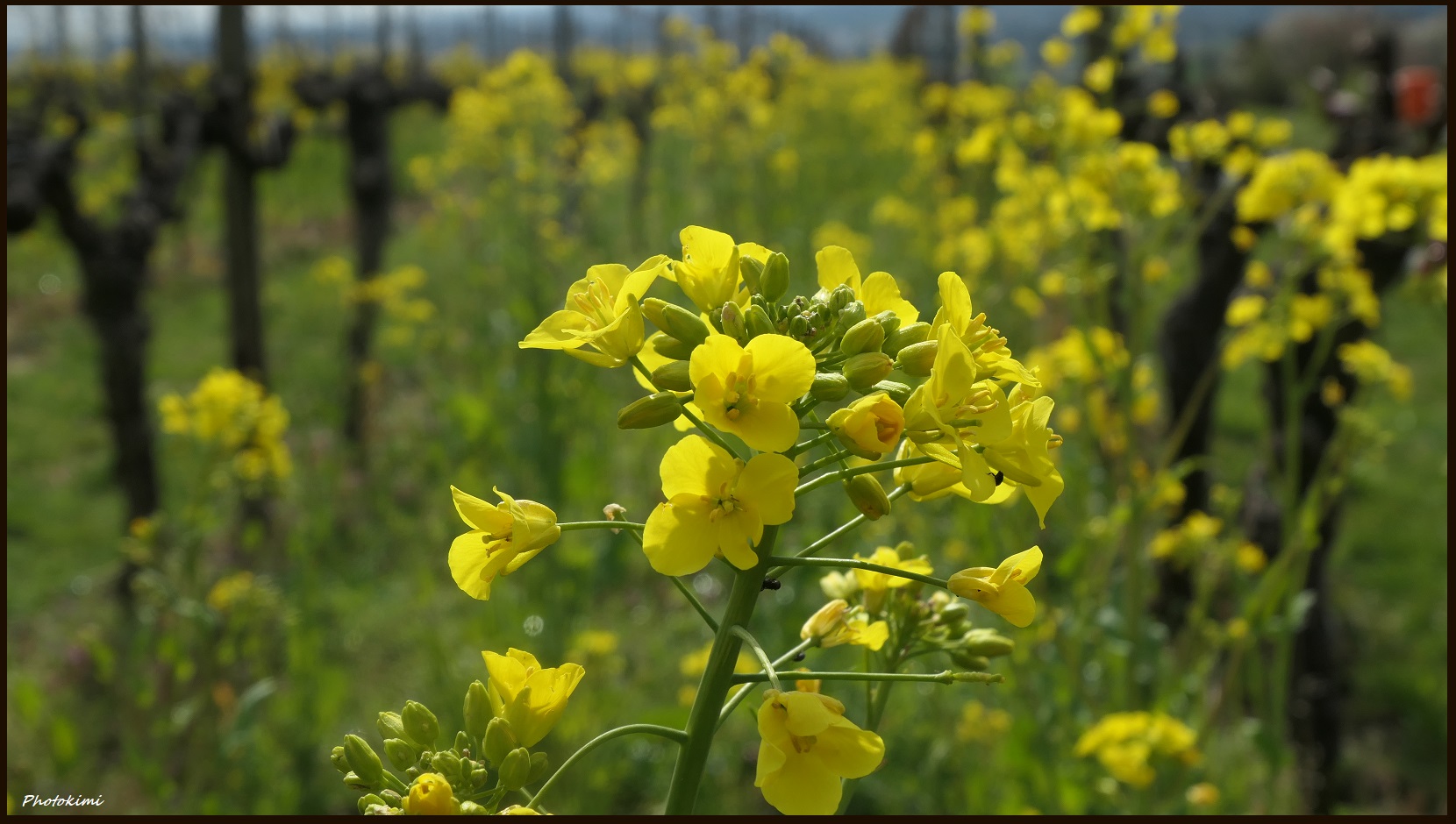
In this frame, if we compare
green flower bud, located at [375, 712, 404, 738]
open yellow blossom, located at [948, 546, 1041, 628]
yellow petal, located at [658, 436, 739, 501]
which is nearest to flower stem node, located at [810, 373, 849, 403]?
yellow petal, located at [658, 436, 739, 501]

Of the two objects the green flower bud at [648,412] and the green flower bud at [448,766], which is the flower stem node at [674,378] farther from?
the green flower bud at [448,766]

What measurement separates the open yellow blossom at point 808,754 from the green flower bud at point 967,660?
29 cm

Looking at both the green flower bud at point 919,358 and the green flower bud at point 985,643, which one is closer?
the green flower bud at point 919,358

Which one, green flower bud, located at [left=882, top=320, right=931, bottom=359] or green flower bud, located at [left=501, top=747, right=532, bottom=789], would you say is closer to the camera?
green flower bud, located at [left=501, top=747, right=532, bottom=789]

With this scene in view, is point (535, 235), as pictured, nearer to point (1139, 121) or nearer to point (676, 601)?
point (676, 601)

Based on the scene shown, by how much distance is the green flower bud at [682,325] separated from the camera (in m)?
0.91

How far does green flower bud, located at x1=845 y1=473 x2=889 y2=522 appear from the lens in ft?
2.82

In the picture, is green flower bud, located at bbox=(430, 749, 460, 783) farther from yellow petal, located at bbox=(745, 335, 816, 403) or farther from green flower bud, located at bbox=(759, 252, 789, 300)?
green flower bud, located at bbox=(759, 252, 789, 300)

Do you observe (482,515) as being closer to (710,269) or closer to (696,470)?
(696,470)

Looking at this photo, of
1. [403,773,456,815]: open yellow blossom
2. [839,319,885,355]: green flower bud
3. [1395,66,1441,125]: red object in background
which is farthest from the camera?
[1395,66,1441,125]: red object in background

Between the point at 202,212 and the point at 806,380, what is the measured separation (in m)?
15.1

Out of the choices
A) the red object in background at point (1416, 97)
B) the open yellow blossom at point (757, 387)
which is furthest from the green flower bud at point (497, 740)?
the red object in background at point (1416, 97)

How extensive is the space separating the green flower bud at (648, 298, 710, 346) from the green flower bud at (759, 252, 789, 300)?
0.27 feet

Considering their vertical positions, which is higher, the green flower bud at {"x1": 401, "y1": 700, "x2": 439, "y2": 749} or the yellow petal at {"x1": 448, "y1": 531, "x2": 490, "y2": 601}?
the yellow petal at {"x1": 448, "y1": 531, "x2": 490, "y2": 601}
